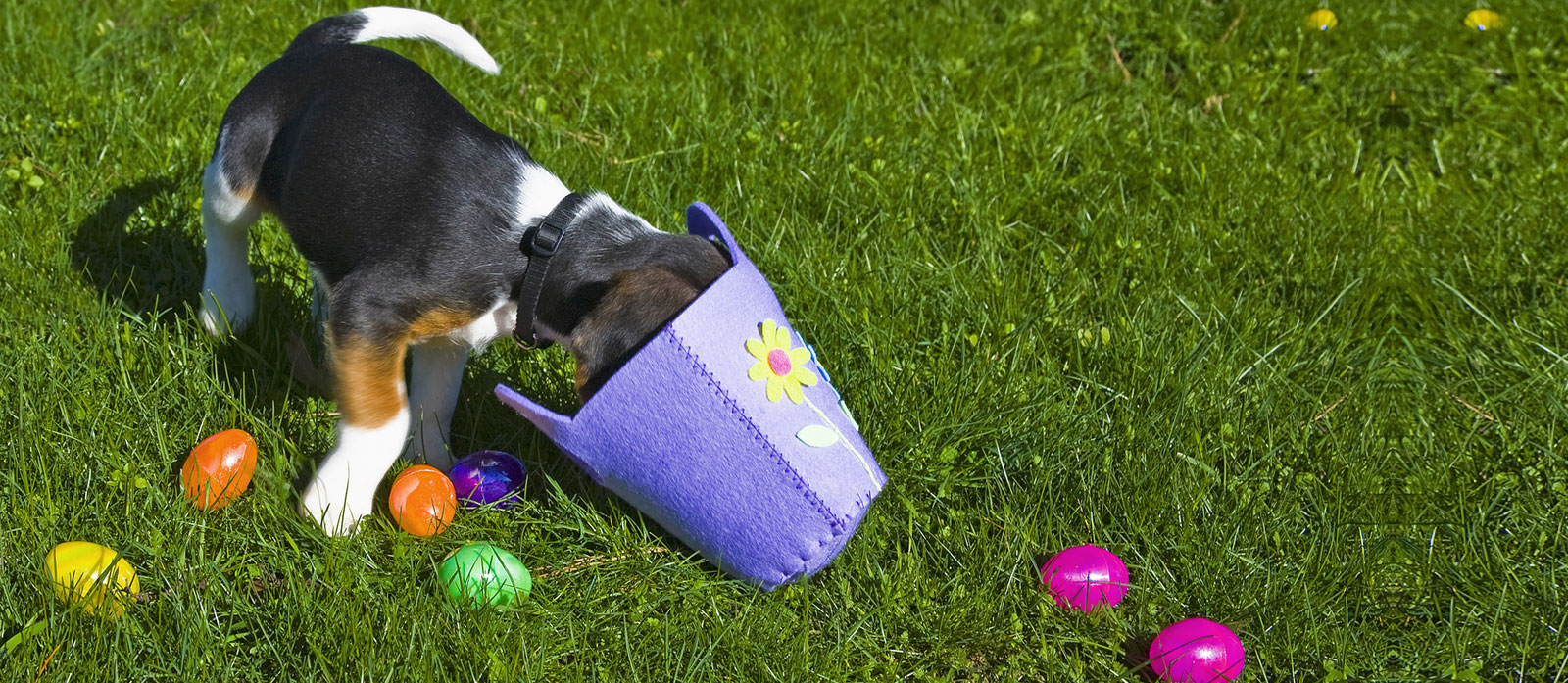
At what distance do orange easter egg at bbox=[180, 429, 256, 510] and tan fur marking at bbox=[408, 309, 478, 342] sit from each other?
1.75 ft

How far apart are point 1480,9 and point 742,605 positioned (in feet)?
17.0

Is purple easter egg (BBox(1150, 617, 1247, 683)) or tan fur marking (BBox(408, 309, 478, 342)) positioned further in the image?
tan fur marking (BBox(408, 309, 478, 342))

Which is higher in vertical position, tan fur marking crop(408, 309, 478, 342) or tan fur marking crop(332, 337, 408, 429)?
tan fur marking crop(408, 309, 478, 342)

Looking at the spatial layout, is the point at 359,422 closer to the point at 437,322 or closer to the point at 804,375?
the point at 437,322

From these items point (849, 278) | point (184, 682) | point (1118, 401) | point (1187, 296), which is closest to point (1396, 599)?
point (1118, 401)

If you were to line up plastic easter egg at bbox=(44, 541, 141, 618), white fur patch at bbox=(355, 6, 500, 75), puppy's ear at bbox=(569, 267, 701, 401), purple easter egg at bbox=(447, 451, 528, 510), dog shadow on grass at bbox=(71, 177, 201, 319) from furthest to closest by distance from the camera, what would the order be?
1. dog shadow on grass at bbox=(71, 177, 201, 319)
2. white fur patch at bbox=(355, 6, 500, 75)
3. purple easter egg at bbox=(447, 451, 528, 510)
4. puppy's ear at bbox=(569, 267, 701, 401)
5. plastic easter egg at bbox=(44, 541, 141, 618)

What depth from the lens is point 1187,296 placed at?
176 inches

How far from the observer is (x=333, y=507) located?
3219mm

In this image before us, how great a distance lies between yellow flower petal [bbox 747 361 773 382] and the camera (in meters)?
2.88

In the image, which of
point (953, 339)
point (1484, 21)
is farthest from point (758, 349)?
point (1484, 21)

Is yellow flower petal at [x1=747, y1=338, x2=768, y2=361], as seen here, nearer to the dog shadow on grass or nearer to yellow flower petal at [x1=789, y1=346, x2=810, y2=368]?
yellow flower petal at [x1=789, y1=346, x2=810, y2=368]

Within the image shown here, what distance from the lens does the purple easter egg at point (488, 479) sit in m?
3.40

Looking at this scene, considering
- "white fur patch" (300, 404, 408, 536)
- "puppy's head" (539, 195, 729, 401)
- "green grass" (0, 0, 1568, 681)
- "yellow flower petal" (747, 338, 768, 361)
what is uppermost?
"puppy's head" (539, 195, 729, 401)

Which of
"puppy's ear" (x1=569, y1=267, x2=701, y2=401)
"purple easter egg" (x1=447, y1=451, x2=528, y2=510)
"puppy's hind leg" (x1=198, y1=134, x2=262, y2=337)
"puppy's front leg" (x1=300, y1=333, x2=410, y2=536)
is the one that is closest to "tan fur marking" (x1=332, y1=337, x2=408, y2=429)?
"puppy's front leg" (x1=300, y1=333, x2=410, y2=536)
